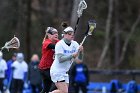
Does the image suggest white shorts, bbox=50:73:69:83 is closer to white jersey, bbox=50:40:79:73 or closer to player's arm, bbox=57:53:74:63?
white jersey, bbox=50:40:79:73

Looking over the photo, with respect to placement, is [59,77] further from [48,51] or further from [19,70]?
[19,70]

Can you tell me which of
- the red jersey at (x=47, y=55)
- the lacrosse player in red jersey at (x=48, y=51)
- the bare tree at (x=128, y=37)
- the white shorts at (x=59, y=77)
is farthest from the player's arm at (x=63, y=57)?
the bare tree at (x=128, y=37)

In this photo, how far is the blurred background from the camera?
4678cm

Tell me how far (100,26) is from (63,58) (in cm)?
3656

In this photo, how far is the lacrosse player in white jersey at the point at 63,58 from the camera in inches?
631

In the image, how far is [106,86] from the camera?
3089 cm

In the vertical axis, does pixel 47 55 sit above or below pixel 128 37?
below

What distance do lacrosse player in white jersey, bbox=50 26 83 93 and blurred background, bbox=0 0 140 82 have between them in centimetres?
2964

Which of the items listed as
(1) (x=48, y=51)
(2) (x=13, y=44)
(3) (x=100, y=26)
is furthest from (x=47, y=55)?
(3) (x=100, y=26)

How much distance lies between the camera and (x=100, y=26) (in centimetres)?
5238

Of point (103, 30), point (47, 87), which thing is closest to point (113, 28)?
point (103, 30)

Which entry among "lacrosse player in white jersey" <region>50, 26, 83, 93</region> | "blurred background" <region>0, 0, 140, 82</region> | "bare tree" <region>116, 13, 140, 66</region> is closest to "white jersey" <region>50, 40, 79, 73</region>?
"lacrosse player in white jersey" <region>50, 26, 83, 93</region>

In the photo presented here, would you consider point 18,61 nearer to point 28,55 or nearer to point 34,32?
point 28,55

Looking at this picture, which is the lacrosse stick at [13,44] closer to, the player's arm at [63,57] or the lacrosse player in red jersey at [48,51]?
the lacrosse player in red jersey at [48,51]
